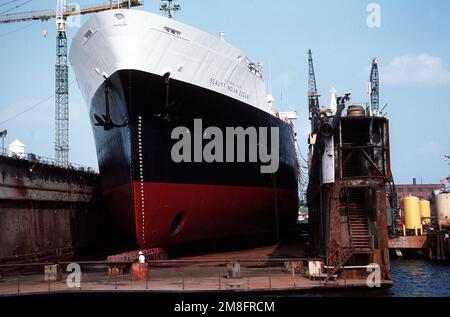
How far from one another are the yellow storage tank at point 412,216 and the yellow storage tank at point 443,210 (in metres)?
1.42

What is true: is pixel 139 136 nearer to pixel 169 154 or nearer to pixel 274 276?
pixel 169 154

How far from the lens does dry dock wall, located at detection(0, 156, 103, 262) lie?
865 inches

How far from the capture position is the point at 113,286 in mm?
13562

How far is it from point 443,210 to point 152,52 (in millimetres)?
17206

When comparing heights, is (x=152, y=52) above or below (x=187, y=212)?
above

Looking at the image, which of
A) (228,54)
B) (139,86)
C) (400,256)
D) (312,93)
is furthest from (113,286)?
(312,93)

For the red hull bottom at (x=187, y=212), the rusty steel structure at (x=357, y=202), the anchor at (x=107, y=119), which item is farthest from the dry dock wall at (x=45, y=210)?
the rusty steel structure at (x=357, y=202)

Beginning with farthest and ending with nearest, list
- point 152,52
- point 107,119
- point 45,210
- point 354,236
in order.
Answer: point 45,210 → point 107,119 → point 152,52 → point 354,236

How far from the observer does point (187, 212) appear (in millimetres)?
18891

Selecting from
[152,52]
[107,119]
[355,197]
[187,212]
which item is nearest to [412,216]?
[355,197]

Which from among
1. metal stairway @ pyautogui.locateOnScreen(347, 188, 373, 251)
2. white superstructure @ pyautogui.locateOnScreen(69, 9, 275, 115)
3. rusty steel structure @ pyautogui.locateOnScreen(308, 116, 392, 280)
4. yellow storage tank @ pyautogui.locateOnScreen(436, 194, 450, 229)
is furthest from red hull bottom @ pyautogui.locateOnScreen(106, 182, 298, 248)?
yellow storage tank @ pyautogui.locateOnScreen(436, 194, 450, 229)

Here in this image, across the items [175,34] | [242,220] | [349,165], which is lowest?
[242,220]

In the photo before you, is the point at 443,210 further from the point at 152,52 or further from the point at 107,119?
the point at 107,119

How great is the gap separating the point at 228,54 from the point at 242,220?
7172 mm
